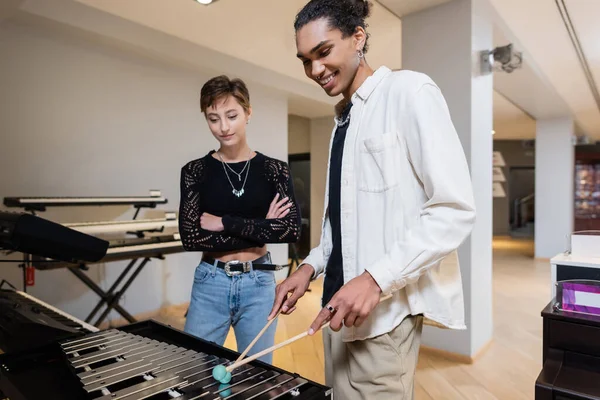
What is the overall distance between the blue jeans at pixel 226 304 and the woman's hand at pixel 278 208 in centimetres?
24

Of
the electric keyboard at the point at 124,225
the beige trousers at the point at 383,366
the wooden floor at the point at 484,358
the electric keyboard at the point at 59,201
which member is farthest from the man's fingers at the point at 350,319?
the electric keyboard at the point at 59,201

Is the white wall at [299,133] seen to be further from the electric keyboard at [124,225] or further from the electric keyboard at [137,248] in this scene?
the electric keyboard at [137,248]

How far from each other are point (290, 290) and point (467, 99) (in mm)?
2274

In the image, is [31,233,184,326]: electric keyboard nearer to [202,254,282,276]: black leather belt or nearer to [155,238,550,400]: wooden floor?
[155,238,550,400]: wooden floor

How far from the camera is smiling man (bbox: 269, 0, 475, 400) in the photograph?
79cm

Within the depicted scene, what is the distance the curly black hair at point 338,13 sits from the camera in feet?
2.93

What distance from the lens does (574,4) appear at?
325 centimetres

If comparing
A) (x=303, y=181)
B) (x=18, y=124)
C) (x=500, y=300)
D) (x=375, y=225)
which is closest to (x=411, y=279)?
(x=375, y=225)

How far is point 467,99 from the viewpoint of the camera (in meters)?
2.79

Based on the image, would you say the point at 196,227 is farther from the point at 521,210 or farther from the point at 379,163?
the point at 521,210

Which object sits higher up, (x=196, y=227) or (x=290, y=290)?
(x=196, y=227)

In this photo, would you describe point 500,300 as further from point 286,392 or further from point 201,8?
point 286,392

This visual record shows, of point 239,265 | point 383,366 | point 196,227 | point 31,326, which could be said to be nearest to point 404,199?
point 383,366

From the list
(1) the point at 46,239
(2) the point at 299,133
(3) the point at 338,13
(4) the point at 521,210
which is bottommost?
(4) the point at 521,210
